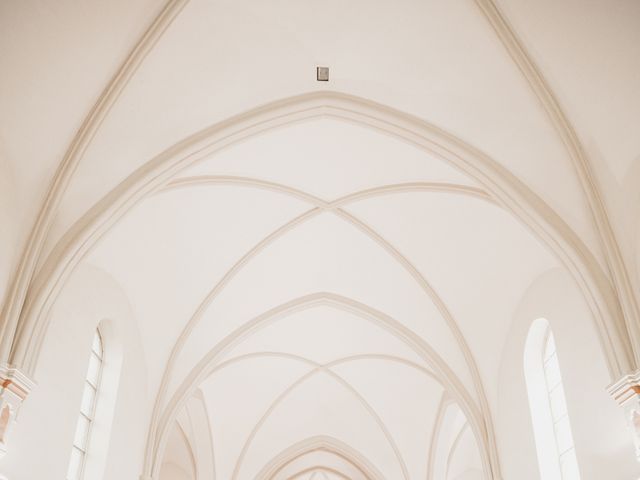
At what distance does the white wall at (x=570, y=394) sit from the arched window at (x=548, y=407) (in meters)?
0.16

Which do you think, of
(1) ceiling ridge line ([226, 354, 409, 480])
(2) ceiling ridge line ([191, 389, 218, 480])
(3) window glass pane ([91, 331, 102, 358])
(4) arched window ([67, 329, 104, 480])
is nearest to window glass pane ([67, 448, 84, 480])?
(4) arched window ([67, 329, 104, 480])

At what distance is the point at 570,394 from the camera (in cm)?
983

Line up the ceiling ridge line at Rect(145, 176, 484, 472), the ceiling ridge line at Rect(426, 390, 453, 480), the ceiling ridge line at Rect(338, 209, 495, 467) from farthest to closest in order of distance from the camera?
1. the ceiling ridge line at Rect(426, 390, 453, 480)
2. the ceiling ridge line at Rect(338, 209, 495, 467)
3. the ceiling ridge line at Rect(145, 176, 484, 472)

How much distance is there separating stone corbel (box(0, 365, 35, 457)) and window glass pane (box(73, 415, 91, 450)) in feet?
7.79

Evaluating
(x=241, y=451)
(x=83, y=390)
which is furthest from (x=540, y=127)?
(x=241, y=451)

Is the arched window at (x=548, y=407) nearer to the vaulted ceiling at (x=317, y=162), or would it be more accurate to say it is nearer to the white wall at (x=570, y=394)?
the white wall at (x=570, y=394)

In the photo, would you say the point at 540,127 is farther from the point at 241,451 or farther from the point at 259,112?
the point at 241,451

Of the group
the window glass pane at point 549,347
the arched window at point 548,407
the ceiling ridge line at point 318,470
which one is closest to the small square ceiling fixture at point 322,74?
the arched window at point 548,407

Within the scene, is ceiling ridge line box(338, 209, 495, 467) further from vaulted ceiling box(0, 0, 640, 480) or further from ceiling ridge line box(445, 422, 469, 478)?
ceiling ridge line box(445, 422, 469, 478)

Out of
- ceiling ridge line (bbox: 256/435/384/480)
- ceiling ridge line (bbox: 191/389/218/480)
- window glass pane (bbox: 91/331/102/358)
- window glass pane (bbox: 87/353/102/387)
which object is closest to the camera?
window glass pane (bbox: 87/353/102/387)

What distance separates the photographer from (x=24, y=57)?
785 centimetres

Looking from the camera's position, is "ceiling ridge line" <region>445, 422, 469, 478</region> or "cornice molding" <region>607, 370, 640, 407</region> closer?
"cornice molding" <region>607, 370, 640, 407</region>

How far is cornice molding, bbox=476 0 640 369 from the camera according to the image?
8.22 m

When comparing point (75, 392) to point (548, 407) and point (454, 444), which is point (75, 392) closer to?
point (548, 407)
